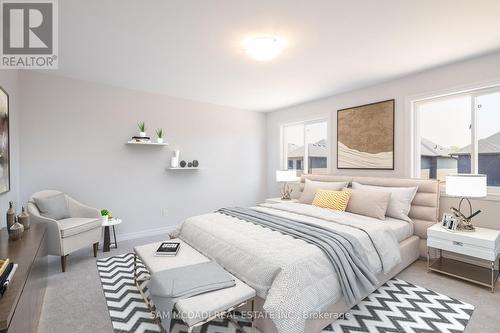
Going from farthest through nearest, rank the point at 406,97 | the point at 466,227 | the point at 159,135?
the point at 159,135
the point at 406,97
the point at 466,227

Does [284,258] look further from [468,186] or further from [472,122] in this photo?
[472,122]

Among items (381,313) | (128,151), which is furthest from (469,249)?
(128,151)

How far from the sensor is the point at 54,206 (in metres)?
3.13

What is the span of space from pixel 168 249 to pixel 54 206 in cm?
199

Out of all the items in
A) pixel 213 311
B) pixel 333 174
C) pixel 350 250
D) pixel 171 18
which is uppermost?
pixel 171 18

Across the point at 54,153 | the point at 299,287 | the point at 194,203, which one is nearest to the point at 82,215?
the point at 54,153

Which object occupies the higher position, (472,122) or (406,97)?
(406,97)

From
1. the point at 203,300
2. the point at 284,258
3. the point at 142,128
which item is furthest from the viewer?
the point at 142,128

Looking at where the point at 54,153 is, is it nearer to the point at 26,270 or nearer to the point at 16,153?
the point at 16,153

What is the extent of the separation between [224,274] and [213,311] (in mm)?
357

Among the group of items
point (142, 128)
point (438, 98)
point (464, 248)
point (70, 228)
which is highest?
point (438, 98)

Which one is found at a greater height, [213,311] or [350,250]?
[350,250]

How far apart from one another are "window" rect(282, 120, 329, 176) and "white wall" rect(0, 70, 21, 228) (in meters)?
4.60

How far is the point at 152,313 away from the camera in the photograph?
6.79 feet
